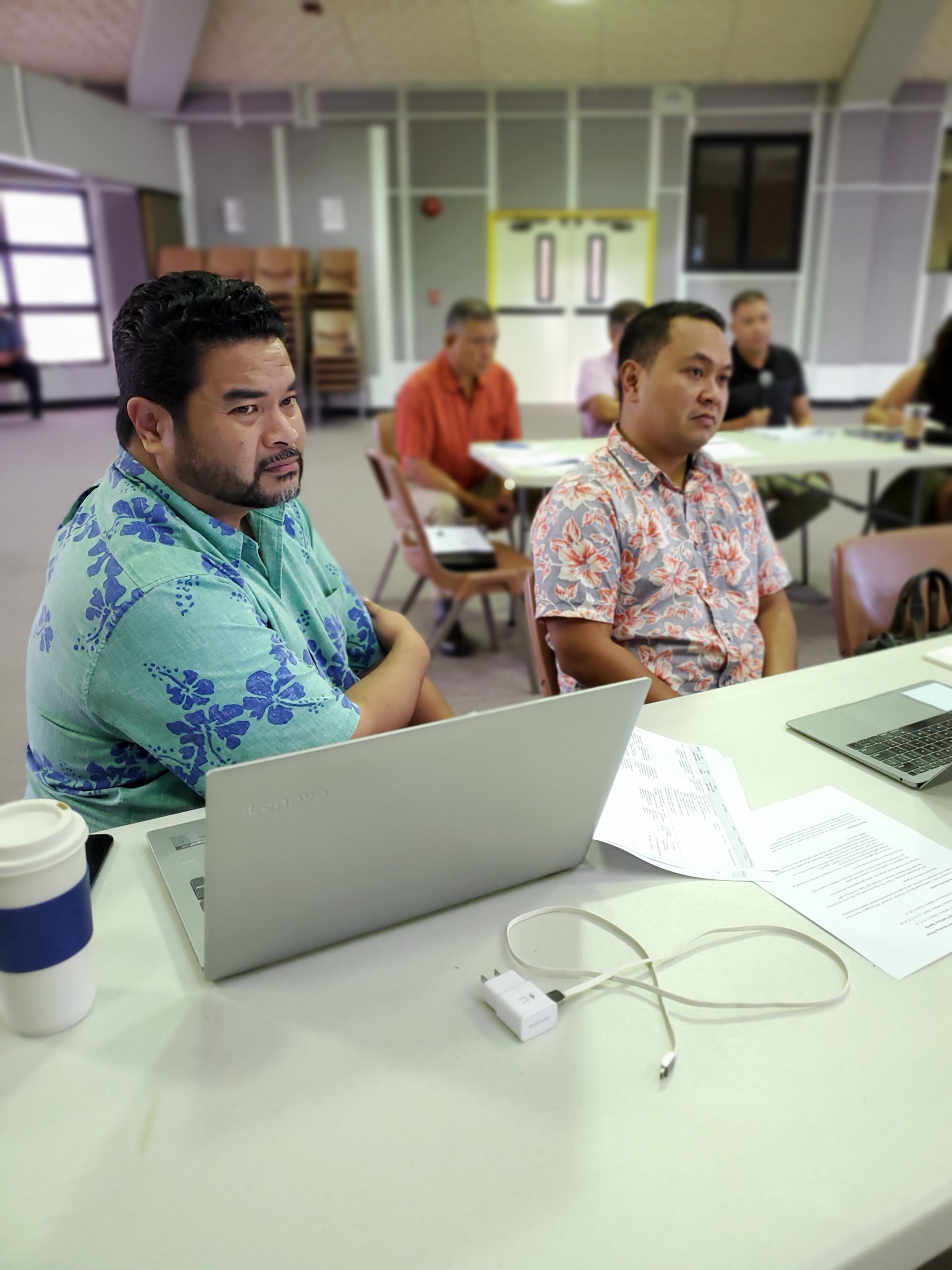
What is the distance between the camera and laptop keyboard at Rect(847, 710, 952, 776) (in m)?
1.16

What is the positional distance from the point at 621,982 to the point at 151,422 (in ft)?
2.62

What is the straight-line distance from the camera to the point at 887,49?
8141 millimetres

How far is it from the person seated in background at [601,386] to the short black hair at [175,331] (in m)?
3.25

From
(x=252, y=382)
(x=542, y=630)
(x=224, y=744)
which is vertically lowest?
(x=542, y=630)

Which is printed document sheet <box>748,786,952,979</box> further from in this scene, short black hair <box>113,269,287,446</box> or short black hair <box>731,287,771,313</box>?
short black hair <box>731,287,771,313</box>

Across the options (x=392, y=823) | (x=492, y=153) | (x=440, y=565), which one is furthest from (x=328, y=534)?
(x=492, y=153)

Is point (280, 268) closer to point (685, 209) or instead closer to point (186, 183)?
point (186, 183)

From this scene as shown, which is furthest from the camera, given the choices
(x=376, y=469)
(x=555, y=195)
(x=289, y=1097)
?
(x=555, y=195)

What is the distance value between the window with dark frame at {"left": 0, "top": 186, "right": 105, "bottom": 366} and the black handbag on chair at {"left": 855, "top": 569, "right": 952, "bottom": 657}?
9821 millimetres

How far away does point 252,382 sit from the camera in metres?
1.09

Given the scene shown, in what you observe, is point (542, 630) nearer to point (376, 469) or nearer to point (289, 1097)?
point (289, 1097)

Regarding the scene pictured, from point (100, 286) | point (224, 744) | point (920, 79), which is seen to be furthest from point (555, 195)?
point (224, 744)

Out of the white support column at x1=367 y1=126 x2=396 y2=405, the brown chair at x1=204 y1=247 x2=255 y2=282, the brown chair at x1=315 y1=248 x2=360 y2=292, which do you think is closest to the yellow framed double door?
the white support column at x1=367 y1=126 x2=396 y2=405

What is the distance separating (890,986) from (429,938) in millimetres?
407
